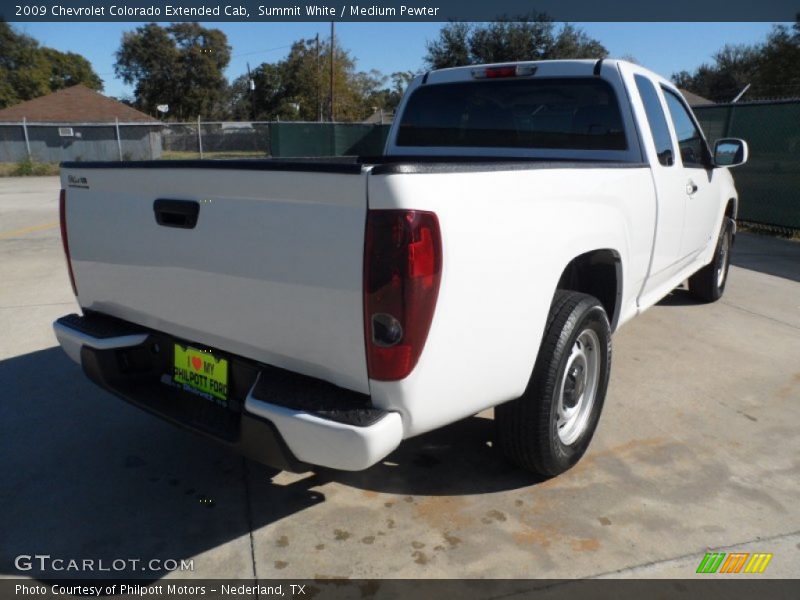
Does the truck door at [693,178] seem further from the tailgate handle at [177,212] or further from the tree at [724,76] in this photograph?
the tree at [724,76]

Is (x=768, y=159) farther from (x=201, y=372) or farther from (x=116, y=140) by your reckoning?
(x=116, y=140)

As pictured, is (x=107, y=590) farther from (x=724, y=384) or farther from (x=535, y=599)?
(x=724, y=384)

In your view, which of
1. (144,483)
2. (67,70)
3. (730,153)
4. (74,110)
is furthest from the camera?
(67,70)

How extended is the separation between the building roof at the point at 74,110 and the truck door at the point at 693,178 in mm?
40788

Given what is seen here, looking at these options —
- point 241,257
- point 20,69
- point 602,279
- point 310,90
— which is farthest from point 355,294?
point 20,69

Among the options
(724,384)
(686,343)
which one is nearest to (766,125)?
(686,343)

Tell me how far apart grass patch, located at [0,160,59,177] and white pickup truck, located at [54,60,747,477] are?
2543 centimetres

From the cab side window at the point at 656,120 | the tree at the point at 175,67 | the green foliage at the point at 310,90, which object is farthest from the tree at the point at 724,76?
the cab side window at the point at 656,120

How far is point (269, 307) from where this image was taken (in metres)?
2.16

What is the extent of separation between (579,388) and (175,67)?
71.8m

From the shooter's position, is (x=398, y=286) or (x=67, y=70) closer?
(x=398, y=286)

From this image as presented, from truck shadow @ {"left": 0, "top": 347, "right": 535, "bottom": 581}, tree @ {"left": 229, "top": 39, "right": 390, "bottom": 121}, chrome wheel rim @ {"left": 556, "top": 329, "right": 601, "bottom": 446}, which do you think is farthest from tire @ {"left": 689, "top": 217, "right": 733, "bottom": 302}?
tree @ {"left": 229, "top": 39, "right": 390, "bottom": 121}

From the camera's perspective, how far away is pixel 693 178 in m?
4.26

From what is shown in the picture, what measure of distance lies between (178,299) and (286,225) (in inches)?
26.9
